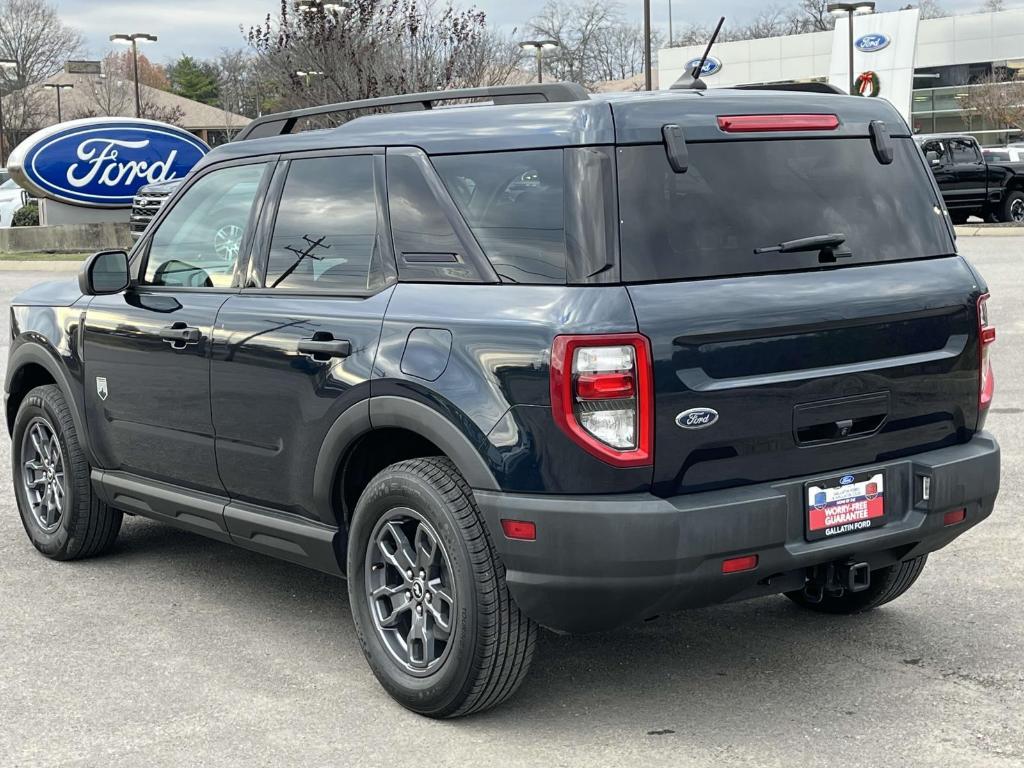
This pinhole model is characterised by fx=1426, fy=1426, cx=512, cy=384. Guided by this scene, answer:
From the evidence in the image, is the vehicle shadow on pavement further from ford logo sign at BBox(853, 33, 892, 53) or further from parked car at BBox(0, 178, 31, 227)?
ford logo sign at BBox(853, 33, 892, 53)

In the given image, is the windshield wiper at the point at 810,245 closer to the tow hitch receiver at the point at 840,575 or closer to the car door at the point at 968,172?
the tow hitch receiver at the point at 840,575

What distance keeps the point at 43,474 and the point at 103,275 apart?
1.27 meters

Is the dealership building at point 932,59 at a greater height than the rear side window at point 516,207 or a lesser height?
greater

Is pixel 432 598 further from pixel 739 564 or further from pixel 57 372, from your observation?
pixel 57 372

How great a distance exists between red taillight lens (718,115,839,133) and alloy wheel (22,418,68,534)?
3.45m

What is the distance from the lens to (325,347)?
4.66m

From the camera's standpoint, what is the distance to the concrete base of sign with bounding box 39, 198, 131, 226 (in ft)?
96.8

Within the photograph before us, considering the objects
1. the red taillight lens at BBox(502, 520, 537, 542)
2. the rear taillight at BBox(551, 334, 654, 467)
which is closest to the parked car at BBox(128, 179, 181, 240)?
the red taillight lens at BBox(502, 520, 537, 542)

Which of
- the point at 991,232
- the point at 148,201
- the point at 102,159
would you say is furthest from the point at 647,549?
the point at 102,159

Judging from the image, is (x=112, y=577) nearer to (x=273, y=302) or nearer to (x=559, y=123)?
(x=273, y=302)

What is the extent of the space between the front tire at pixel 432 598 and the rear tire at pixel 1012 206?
2659cm

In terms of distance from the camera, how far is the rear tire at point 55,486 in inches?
244

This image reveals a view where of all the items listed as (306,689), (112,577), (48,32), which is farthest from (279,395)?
(48,32)

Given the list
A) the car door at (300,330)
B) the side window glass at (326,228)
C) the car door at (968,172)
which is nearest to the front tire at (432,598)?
the car door at (300,330)
